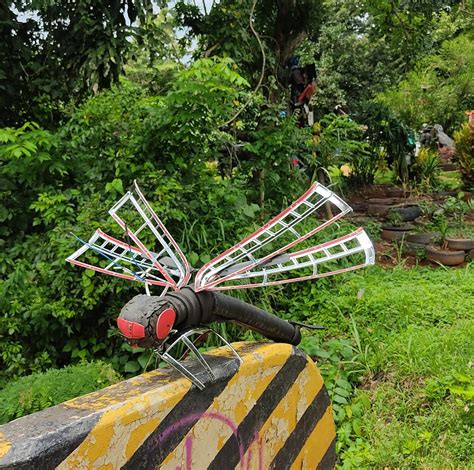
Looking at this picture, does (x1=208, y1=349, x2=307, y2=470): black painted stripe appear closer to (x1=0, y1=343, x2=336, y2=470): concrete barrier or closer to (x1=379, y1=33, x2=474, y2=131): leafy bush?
(x1=0, y1=343, x2=336, y2=470): concrete barrier

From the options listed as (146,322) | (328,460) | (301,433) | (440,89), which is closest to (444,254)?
(328,460)

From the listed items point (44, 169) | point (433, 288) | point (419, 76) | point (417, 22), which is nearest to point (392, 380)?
point (433, 288)

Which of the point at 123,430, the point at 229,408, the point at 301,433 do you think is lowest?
the point at 301,433

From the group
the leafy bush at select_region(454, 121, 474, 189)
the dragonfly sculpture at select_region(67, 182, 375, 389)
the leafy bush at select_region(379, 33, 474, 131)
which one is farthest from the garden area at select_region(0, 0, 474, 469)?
the leafy bush at select_region(379, 33, 474, 131)

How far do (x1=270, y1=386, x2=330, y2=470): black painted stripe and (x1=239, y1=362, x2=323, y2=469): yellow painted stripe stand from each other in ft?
0.05

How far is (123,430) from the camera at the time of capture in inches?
43.7

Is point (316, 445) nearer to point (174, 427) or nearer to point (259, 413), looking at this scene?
point (259, 413)

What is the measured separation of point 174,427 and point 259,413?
0.34m

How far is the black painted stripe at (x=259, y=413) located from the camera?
4.49ft

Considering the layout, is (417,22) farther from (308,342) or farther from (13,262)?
(13,262)

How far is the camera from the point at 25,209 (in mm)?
3350

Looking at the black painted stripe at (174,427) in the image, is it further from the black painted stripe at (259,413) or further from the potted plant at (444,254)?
the potted plant at (444,254)

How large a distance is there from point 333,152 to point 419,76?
897 centimetres

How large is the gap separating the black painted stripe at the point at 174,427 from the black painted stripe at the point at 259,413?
0.15 m
